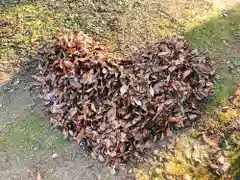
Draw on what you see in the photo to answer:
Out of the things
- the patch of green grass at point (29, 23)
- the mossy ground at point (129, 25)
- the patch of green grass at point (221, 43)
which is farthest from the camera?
the patch of green grass at point (29, 23)

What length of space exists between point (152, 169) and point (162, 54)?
4.42 feet

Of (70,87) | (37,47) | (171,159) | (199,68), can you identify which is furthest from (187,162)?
(37,47)

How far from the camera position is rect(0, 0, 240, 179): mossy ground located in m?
5.19

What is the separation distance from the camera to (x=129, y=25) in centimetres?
536

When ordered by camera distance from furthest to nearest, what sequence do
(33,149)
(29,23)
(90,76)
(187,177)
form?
(29,23)
(90,76)
(33,149)
(187,177)

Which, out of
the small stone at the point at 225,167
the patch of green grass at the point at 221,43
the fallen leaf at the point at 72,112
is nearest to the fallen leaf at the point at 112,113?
the fallen leaf at the point at 72,112

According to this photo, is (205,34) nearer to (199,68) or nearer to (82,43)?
(199,68)

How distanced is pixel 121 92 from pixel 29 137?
1.15 metres

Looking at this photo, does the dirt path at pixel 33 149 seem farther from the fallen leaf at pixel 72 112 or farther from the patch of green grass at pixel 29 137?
the fallen leaf at pixel 72 112

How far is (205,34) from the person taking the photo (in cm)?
533

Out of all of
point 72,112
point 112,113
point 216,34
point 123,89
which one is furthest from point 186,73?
point 72,112

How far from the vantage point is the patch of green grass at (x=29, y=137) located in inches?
182

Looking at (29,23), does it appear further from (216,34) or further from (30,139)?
(216,34)

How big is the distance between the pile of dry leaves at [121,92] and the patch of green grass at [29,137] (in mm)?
143
